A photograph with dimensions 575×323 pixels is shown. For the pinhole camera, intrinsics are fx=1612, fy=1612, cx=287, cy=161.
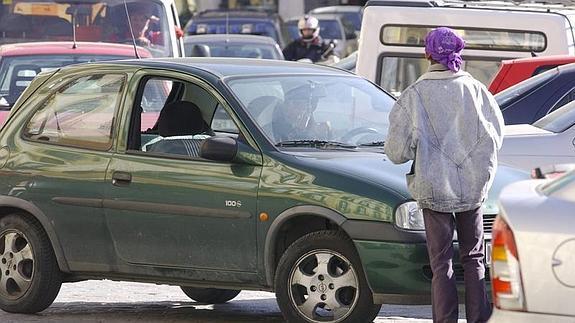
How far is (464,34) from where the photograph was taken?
15.2 metres

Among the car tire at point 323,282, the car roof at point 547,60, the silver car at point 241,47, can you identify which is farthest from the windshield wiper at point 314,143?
the silver car at point 241,47

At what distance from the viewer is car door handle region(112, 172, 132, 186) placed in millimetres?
9047

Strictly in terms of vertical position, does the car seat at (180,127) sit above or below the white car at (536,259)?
below

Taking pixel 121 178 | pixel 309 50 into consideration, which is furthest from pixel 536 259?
pixel 309 50

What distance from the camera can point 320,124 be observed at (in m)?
9.12

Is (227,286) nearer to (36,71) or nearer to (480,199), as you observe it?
(480,199)

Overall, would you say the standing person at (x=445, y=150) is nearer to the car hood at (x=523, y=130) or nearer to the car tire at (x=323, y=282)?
the car tire at (x=323, y=282)

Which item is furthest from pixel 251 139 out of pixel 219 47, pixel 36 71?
pixel 219 47

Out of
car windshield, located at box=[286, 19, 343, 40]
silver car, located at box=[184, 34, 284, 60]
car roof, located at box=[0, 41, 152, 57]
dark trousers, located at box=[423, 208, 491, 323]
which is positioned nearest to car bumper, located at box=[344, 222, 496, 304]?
Answer: dark trousers, located at box=[423, 208, 491, 323]

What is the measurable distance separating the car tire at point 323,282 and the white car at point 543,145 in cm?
268

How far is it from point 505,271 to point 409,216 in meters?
2.27

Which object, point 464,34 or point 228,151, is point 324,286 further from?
point 464,34

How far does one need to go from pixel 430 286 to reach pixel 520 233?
2.38 meters

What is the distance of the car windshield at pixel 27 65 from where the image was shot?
15133mm
